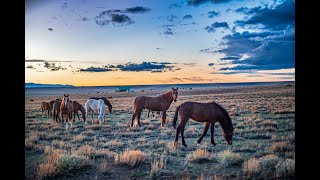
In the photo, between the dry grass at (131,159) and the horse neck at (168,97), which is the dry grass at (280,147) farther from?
the dry grass at (131,159)

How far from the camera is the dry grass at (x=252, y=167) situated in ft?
17.5

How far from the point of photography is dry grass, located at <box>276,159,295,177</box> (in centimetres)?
536

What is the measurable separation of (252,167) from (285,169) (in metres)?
0.62

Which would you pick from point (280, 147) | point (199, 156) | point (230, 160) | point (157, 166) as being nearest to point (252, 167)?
point (230, 160)

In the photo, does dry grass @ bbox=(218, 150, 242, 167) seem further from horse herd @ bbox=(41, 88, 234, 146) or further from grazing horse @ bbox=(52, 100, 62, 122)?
grazing horse @ bbox=(52, 100, 62, 122)

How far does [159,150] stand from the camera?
261 inches

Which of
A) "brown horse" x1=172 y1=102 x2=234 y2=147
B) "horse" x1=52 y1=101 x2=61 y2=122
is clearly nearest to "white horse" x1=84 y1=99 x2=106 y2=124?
"horse" x1=52 y1=101 x2=61 y2=122

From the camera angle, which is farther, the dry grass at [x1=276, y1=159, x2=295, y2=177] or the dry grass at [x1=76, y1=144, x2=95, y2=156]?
the dry grass at [x1=76, y1=144, x2=95, y2=156]

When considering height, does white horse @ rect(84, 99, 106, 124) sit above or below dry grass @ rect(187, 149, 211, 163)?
above

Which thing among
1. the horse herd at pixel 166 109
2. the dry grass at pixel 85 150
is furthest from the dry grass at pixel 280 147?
the dry grass at pixel 85 150

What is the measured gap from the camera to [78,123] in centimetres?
928

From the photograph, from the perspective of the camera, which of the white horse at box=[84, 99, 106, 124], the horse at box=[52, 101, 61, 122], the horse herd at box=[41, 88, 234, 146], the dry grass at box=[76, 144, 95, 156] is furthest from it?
the white horse at box=[84, 99, 106, 124]

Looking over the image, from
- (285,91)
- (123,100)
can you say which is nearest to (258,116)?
(285,91)

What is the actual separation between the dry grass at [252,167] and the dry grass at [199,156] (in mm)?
817
